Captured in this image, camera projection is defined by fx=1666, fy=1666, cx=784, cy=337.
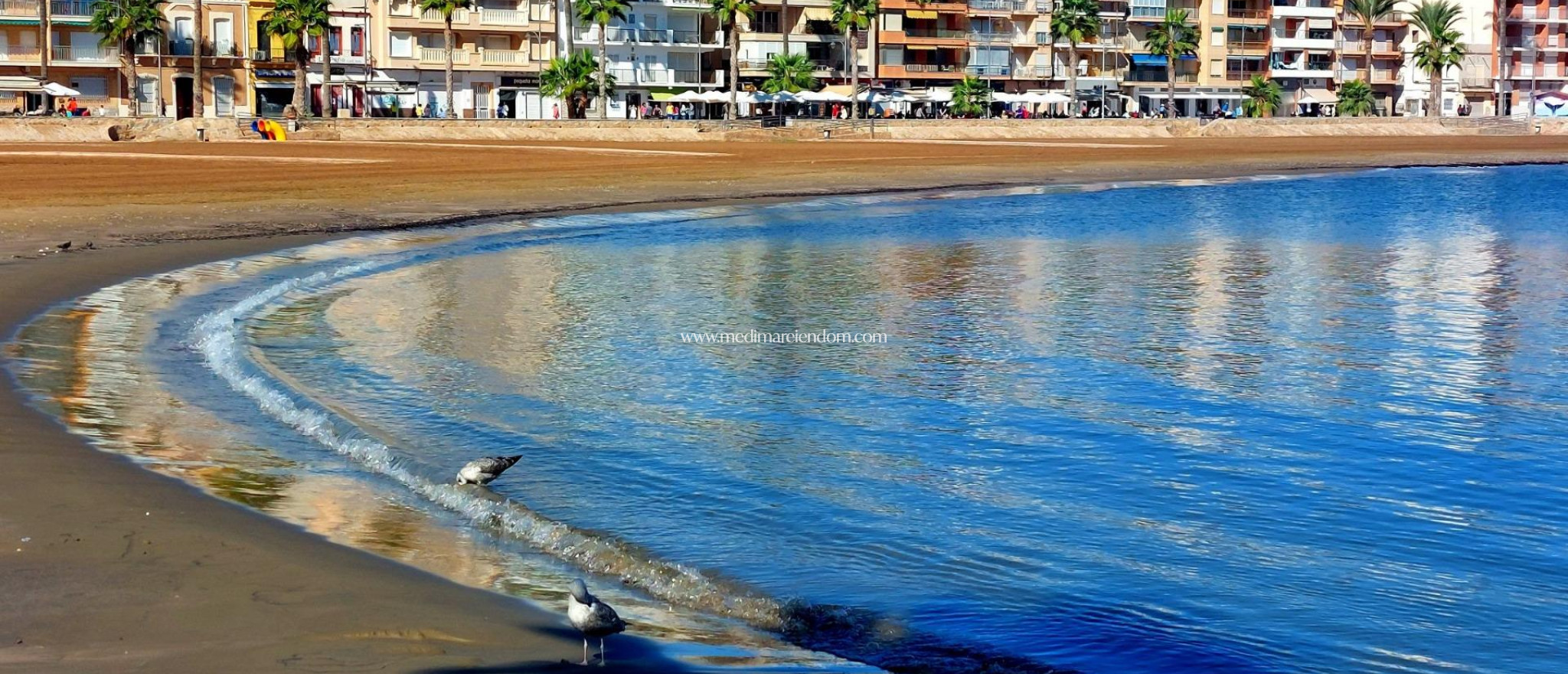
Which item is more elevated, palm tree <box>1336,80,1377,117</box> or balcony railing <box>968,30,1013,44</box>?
balcony railing <box>968,30,1013,44</box>

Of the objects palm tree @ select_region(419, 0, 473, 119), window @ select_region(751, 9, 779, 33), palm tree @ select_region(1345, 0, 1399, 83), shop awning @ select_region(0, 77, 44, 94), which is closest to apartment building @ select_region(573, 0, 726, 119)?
window @ select_region(751, 9, 779, 33)

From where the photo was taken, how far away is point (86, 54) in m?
81.8

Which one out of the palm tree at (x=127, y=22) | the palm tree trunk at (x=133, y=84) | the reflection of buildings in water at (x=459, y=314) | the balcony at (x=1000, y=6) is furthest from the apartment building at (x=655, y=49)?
the reflection of buildings in water at (x=459, y=314)

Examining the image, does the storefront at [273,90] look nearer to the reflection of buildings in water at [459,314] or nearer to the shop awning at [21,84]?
the shop awning at [21,84]

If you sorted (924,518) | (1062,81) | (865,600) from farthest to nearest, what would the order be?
(1062,81) → (924,518) → (865,600)

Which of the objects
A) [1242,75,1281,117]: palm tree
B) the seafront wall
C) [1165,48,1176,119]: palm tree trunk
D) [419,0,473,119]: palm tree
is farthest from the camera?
[1242,75,1281,117]: palm tree

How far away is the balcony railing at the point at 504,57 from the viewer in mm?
88250

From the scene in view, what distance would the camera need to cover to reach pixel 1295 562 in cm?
739

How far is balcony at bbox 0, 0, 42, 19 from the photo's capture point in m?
80.0

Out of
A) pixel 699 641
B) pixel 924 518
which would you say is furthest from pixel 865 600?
pixel 924 518

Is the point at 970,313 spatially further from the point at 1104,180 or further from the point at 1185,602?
the point at 1104,180

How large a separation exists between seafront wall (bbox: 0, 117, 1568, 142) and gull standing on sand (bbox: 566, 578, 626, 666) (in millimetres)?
55275

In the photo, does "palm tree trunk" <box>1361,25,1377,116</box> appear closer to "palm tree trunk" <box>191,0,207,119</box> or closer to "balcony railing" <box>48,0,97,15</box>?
"palm tree trunk" <box>191,0,207,119</box>

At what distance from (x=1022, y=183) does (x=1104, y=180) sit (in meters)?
3.30
